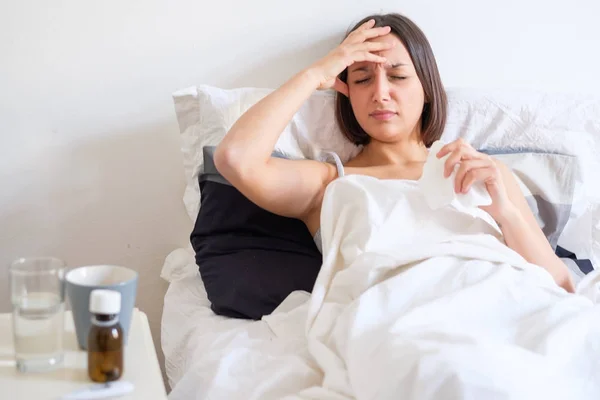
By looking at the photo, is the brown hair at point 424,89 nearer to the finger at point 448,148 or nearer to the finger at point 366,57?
the finger at point 366,57

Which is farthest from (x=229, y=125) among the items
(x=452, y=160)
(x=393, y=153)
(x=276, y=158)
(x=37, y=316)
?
(x=37, y=316)

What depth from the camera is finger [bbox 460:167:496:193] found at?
3.78ft

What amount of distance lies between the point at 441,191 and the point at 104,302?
0.66 metres

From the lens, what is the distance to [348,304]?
102 cm

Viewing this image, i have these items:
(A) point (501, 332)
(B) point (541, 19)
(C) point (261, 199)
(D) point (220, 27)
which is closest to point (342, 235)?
(C) point (261, 199)

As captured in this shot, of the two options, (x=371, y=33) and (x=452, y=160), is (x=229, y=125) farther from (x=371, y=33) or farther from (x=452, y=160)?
(x=452, y=160)

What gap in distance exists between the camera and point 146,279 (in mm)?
1517

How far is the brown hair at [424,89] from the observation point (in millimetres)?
1410

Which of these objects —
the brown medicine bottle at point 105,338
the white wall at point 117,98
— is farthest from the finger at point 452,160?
the brown medicine bottle at point 105,338

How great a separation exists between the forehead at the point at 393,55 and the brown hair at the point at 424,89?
0.01m

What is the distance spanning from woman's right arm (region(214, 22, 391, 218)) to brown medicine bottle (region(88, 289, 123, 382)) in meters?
0.50

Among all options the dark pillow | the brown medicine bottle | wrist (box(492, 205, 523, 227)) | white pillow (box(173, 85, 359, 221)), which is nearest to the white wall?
white pillow (box(173, 85, 359, 221))

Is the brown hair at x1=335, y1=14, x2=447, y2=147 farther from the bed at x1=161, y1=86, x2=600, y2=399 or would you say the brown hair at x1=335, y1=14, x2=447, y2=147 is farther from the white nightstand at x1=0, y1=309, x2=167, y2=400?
the white nightstand at x1=0, y1=309, x2=167, y2=400

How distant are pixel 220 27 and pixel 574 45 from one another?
974 mm
